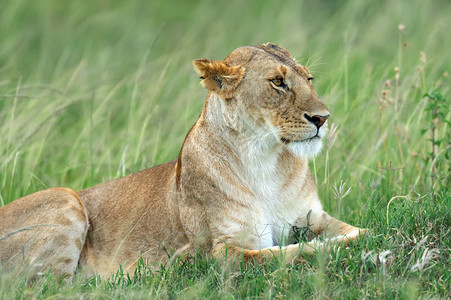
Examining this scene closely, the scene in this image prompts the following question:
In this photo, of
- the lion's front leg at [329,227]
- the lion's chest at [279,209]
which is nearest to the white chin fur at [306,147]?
the lion's chest at [279,209]

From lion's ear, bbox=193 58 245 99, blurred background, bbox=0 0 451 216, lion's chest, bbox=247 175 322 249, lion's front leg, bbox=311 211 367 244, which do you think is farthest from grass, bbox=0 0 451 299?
lion's ear, bbox=193 58 245 99

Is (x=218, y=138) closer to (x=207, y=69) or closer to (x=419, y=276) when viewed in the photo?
(x=207, y=69)

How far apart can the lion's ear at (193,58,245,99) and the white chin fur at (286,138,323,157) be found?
48 cm

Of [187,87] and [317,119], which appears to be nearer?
[317,119]

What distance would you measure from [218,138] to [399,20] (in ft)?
20.4

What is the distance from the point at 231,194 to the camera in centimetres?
416

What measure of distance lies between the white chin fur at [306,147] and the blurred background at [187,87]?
0.24 ft

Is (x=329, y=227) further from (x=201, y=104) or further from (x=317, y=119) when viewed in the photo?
(x=201, y=104)

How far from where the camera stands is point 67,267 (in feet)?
14.9

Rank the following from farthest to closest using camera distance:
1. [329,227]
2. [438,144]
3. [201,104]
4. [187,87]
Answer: [187,87] → [201,104] → [438,144] → [329,227]

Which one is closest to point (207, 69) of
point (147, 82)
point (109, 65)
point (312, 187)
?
point (312, 187)

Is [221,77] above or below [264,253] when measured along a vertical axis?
above

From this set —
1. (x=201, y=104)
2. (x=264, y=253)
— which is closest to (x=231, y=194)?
(x=264, y=253)

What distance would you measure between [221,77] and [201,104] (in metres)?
2.64
